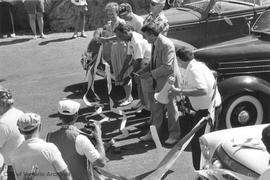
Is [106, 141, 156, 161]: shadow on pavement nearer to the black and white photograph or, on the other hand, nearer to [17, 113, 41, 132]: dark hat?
the black and white photograph

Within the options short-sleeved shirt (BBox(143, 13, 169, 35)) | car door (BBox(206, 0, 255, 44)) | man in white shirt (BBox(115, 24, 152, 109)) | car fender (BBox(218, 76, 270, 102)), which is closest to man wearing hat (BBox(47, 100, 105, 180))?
short-sleeved shirt (BBox(143, 13, 169, 35))

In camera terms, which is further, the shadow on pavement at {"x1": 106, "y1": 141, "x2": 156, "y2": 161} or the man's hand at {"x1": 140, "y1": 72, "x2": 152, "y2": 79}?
the man's hand at {"x1": 140, "y1": 72, "x2": 152, "y2": 79}

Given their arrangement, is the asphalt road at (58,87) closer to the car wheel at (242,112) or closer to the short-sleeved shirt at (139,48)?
the car wheel at (242,112)

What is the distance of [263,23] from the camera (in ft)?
31.5

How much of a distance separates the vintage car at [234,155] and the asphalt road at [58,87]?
153 centimetres

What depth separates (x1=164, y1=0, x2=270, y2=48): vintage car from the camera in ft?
36.3

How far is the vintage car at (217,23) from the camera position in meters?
11.1

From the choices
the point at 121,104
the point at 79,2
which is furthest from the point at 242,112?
the point at 79,2

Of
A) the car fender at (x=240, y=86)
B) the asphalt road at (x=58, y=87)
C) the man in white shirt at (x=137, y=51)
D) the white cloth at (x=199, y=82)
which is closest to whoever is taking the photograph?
the white cloth at (x=199, y=82)

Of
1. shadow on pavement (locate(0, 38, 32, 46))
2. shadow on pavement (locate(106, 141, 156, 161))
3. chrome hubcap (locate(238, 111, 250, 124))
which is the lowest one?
shadow on pavement (locate(106, 141, 156, 161))

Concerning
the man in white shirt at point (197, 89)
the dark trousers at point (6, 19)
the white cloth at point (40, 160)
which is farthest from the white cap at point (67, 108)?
the dark trousers at point (6, 19)

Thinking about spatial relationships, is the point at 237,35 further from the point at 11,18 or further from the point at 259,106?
the point at 11,18

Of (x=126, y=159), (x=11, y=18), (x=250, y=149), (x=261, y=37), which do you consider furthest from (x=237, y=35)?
(x=11, y=18)

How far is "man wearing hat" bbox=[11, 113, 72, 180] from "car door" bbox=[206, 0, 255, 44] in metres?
6.67
